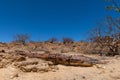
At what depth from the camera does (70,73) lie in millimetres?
5938

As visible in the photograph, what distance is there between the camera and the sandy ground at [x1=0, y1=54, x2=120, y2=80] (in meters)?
5.59

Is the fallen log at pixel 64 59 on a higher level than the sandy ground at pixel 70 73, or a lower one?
higher

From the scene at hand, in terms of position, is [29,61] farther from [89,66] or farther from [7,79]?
[89,66]

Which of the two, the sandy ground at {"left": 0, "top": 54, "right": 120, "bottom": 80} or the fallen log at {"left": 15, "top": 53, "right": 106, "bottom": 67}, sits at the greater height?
the fallen log at {"left": 15, "top": 53, "right": 106, "bottom": 67}

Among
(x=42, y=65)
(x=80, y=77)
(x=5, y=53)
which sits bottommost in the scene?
(x=80, y=77)

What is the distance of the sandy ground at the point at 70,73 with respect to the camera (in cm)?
559

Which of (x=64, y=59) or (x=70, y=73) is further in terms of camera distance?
(x=64, y=59)

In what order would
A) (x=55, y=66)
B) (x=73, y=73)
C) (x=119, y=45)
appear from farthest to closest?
(x=119, y=45) → (x=55, y=66) → (x=73, y=73)

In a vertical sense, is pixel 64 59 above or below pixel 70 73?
above

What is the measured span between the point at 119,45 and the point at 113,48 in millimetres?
351

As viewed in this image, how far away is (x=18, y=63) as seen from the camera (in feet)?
20.2

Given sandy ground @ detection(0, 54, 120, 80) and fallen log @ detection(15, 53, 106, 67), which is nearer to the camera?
sandy ground @ detection(0, 54, 120, 80)

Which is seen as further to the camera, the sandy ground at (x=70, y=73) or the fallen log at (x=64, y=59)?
the fallen log at (x=64, y=59)

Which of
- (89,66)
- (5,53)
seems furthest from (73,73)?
(5,53)
